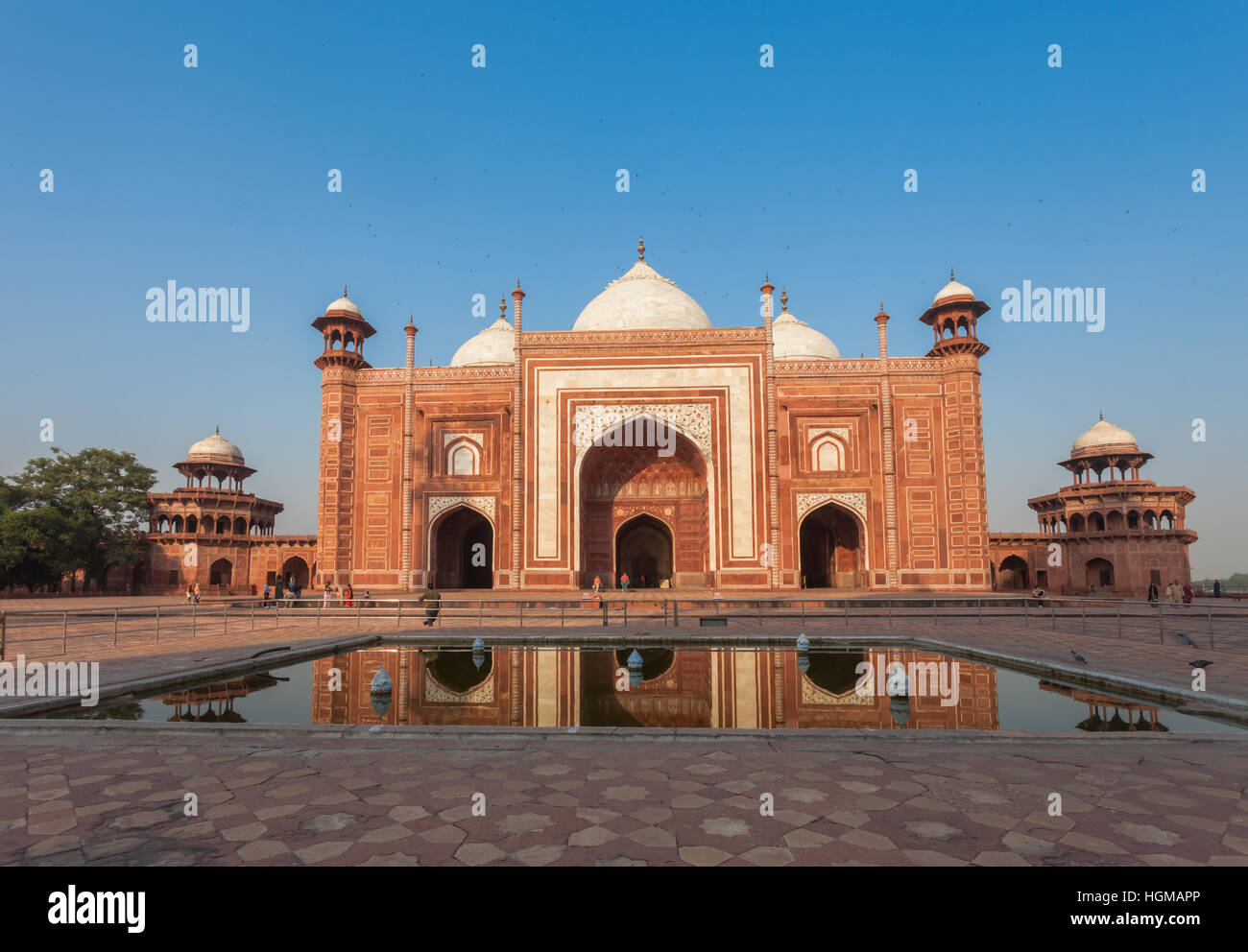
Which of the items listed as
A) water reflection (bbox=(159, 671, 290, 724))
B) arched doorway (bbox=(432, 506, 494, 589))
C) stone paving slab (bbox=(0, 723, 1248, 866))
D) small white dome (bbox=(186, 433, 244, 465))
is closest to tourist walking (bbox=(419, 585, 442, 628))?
water reflection (bbox=(159, 671, 290, 724))

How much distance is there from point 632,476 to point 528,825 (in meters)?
23.9

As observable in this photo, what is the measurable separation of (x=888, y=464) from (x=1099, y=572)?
1314 centimetres

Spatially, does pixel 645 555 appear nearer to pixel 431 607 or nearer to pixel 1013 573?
pixel 431 607

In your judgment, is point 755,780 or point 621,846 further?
point 755,780

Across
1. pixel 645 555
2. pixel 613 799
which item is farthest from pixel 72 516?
pixel 613 799

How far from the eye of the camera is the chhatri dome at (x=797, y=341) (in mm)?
30531

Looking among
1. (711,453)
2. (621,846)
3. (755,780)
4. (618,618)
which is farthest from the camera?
(711,453)

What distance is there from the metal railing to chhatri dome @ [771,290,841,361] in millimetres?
15272

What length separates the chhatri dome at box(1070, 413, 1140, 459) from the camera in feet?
99.1

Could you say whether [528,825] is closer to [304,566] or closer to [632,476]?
[632,476]

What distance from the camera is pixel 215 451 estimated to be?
34.6m

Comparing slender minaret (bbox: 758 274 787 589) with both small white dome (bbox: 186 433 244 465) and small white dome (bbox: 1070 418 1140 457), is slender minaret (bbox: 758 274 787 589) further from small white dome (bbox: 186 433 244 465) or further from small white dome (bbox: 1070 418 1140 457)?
small white dome (bbox: 186 433 244 465)

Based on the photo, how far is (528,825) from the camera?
3.08 m
